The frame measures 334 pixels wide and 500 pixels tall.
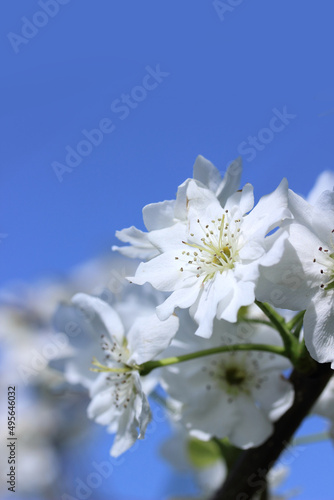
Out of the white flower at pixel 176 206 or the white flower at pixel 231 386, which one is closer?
the white flower at pixel 176 206

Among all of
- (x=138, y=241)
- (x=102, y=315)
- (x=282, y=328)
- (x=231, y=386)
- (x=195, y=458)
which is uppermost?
(x=138, y=241)

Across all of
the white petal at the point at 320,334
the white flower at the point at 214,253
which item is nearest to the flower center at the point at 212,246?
the white flower at the point at 214,253

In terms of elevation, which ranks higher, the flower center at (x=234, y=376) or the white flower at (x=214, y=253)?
the white flower at (x=214, y=253)

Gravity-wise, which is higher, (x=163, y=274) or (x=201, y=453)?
(x=163, y=274)

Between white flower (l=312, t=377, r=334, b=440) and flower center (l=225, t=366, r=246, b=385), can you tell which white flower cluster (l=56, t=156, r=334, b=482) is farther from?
white flower (l=312, t=377, r=334, b=440)

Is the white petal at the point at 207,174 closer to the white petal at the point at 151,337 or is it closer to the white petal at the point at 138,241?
the white petal at the point at 138,241

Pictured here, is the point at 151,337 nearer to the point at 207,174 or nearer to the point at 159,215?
the point at 159,215

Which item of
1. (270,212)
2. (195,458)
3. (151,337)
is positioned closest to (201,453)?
(195,458)

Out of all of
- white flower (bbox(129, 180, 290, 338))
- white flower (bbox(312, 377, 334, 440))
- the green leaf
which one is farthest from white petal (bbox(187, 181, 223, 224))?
the green leaf
